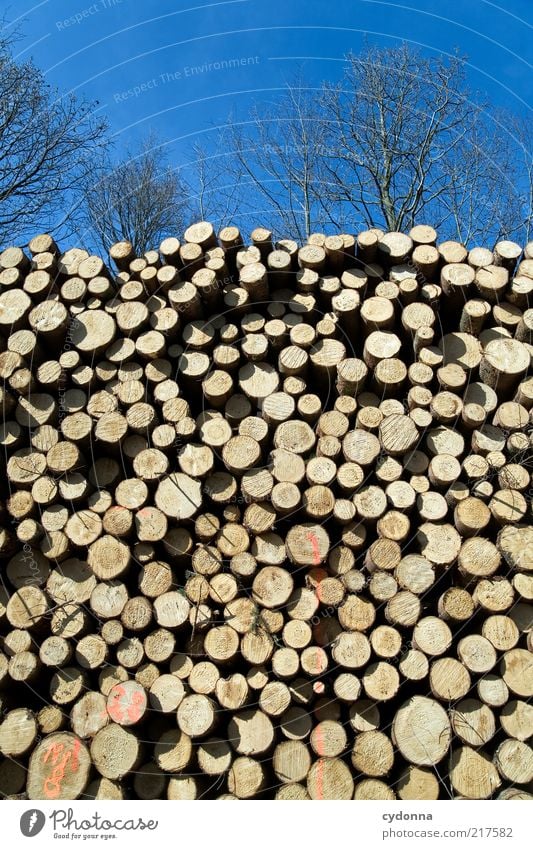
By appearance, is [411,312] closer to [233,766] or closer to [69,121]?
[233,766]

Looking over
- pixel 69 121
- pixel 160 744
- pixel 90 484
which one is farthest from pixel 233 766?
pixel 69 121

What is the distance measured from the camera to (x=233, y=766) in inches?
119

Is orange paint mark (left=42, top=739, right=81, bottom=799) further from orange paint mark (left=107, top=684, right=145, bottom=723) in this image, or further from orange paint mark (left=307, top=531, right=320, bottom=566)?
orange paint mark (left=307, top=531, right=320, bottom=566)

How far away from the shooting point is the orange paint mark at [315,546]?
10.9 feet

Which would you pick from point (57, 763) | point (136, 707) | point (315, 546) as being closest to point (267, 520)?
point (315, 546)

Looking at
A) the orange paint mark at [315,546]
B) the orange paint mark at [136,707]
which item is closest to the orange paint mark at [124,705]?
the orange paint mark at [136,707]

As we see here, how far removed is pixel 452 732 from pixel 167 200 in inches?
598
